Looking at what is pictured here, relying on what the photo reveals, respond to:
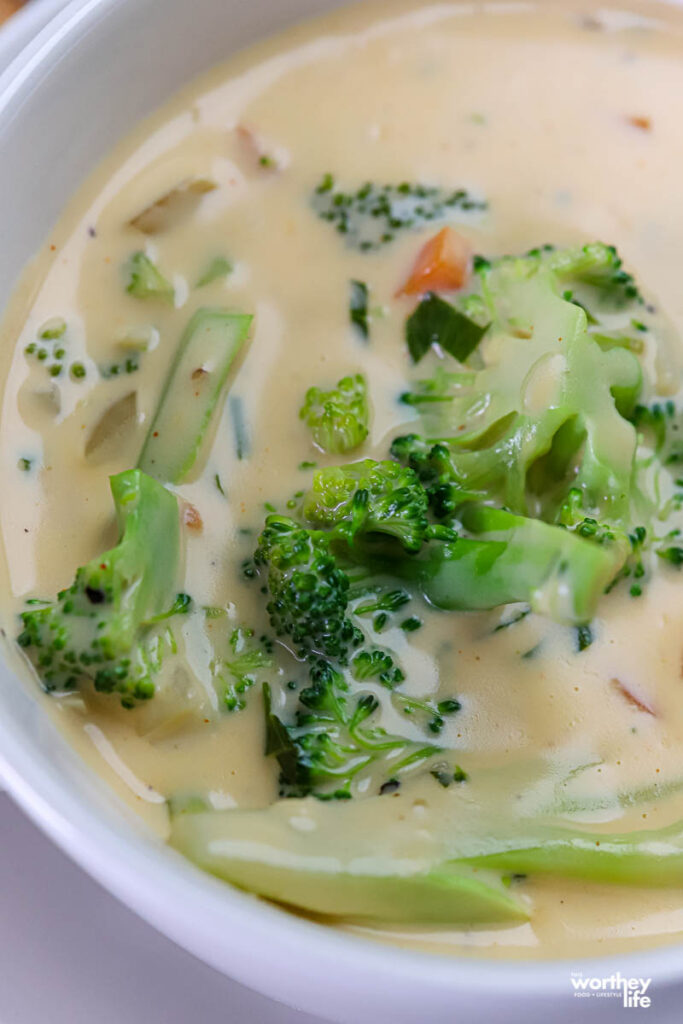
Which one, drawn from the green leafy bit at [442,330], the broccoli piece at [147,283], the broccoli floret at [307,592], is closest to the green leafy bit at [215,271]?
the broccoli piece at [147,283]

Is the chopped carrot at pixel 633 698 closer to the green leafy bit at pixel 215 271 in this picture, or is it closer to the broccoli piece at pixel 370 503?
the broccoli piece at pixel 370 503

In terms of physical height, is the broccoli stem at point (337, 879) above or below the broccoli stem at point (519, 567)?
below

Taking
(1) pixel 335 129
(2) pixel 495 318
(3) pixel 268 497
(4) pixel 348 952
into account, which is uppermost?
(1) pixel 335 129

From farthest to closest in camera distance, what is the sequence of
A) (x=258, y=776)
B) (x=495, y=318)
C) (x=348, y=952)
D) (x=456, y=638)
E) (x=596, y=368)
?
(x=495, y=318) < (x=596, y=368) < (x=456, y=638) < (x=258, y=776) < (x=348, y=952)

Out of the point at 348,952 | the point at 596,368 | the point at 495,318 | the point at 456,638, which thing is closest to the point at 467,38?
the point at 495,318

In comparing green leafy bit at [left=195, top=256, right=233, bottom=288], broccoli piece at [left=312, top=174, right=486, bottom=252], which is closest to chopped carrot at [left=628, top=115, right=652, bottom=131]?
broccoli piece at [left=312, top=174, right=486, bottom=252]

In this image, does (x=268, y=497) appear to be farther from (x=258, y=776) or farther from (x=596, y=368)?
(x=596, y=368)

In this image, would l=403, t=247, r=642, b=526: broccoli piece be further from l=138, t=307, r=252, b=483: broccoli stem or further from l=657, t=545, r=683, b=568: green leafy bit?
l=138, t=307, r=252, b=483: broccoli stem
